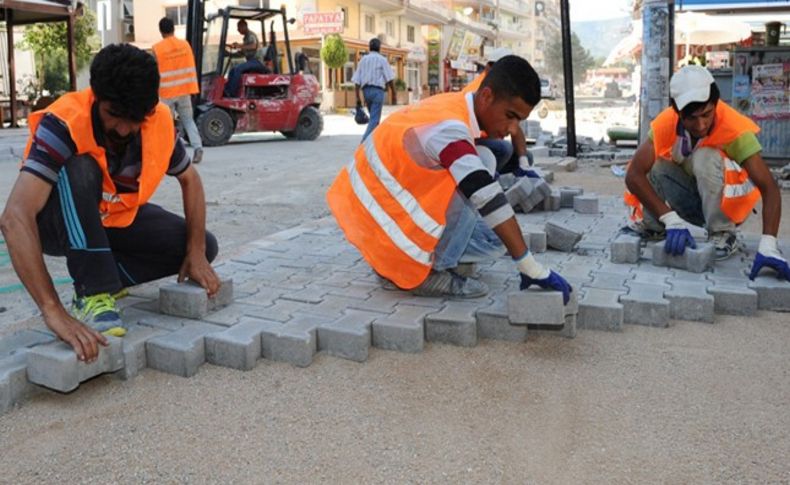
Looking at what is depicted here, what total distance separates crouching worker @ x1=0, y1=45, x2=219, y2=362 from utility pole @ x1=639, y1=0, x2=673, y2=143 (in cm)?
566

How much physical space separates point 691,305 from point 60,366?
8.09 ft

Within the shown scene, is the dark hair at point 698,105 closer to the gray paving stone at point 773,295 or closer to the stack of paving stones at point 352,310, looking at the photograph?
the stack of paving stones at point 352,310

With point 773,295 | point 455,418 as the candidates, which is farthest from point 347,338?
point 773,295

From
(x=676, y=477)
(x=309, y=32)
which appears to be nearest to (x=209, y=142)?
(x=676, y=477)

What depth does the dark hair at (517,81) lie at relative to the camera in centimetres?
259

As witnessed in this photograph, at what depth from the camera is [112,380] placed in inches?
98.3

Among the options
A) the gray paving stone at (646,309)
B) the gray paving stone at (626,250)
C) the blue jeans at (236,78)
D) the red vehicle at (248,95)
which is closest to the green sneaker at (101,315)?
the gray paving stone at (646,309)

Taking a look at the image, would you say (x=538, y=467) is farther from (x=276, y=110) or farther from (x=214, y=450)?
(x=276, y=110)

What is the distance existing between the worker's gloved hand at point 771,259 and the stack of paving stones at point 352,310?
0.24 ft

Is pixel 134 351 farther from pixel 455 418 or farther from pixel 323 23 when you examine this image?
pixel 323 23

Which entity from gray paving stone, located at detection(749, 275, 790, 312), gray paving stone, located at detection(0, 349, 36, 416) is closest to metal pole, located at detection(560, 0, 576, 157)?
gray paving stone, located at detection(749, 275, 790, 312)

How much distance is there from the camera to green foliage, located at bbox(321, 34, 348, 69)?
1014 inches

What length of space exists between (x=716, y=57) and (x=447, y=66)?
29.0 meters

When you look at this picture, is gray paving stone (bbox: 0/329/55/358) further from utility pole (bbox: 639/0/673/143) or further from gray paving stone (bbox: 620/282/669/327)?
utility pole (bbox: 639/0/673/143)
